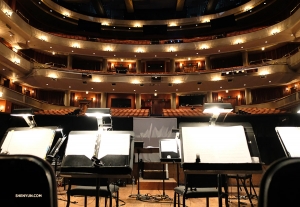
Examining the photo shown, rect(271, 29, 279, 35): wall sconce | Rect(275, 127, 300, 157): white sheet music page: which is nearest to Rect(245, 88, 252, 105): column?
Rect(271, 29, 279, 35): wall sconce

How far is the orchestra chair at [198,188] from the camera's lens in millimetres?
2613

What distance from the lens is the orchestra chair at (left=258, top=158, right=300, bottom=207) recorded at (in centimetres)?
66

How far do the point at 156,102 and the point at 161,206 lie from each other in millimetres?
14381

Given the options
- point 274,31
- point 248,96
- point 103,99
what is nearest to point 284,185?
point 274,31

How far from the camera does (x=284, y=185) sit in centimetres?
66

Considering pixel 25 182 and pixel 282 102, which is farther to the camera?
pixel 282 102

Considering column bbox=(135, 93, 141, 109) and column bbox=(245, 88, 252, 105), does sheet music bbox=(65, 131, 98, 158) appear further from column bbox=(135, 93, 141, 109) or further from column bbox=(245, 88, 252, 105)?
column bbox=(245, 88, 252, 105)

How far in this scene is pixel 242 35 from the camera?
15.4m

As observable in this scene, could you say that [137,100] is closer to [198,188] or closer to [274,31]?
[274,31]

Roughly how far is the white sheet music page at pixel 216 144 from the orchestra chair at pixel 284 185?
4.23ft

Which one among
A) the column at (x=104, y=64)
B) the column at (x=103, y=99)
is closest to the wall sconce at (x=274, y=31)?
the column at (x=104, y=64)

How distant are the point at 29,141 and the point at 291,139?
8.26ft

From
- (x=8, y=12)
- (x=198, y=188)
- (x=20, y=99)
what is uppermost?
(x=8, y=12)

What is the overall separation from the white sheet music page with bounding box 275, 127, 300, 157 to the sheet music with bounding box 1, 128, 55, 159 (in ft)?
7.12
